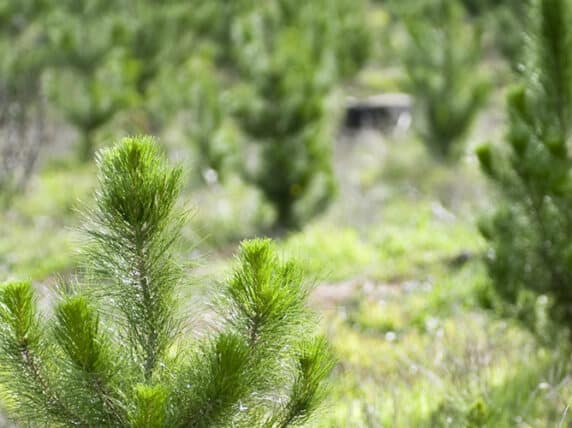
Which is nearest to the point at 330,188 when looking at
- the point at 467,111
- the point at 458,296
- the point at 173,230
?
the point at 458,296

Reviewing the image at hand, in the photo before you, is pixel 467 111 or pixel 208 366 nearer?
pixel 208 366

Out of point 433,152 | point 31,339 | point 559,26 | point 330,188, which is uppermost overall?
point 31,339

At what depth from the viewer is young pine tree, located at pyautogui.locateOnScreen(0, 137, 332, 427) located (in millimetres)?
2297

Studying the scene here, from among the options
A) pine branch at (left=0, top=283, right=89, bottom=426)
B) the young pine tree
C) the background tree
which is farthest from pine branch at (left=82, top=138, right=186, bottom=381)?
the background tree

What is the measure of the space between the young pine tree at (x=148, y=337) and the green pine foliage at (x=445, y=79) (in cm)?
932

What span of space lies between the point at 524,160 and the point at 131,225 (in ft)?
7.74

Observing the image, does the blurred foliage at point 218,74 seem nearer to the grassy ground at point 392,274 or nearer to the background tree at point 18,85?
the background tree at point 18,85

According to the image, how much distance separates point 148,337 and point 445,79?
9587mm

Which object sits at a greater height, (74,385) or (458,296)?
(74,385)

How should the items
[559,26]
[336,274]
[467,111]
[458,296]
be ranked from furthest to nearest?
[467,111] < [336,274] < [458,296] < [559,26]

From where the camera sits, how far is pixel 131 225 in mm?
2363

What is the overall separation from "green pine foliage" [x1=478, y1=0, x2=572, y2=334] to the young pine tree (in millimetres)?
2003

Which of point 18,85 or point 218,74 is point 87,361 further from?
point 218,74

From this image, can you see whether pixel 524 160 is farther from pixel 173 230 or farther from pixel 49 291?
pixel 49 291
